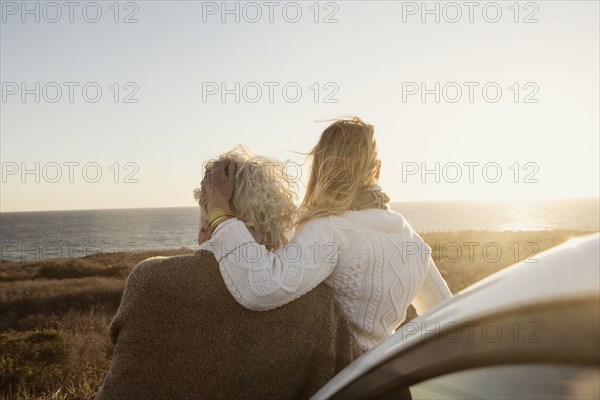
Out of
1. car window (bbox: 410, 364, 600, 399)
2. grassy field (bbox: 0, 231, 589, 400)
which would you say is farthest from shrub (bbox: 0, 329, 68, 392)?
car window (bbox: 410, 364, 600, 399)

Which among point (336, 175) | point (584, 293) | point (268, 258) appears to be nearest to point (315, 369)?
point (268, 258)

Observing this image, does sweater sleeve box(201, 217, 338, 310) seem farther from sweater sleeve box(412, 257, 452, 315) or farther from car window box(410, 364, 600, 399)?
car window box(410, 364, 600, 399)

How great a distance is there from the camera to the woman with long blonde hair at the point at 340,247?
262 centimetres

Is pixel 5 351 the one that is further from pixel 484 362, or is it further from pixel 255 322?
pixel 484 362

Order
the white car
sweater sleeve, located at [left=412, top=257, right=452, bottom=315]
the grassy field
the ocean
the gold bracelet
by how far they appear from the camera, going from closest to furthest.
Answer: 1. the white car
2. the gold bracelet
3. sweater sleeve, located at [left=412, top=257, right=452, bottom=315]
4. the grassy field
5. the ocean

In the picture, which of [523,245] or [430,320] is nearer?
[430,320]

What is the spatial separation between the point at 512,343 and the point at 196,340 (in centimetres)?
176

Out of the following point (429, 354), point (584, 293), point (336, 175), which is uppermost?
point (336, 175)

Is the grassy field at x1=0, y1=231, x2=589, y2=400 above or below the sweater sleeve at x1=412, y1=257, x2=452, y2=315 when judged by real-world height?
below

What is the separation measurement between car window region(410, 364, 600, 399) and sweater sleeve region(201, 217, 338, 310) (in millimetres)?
1300

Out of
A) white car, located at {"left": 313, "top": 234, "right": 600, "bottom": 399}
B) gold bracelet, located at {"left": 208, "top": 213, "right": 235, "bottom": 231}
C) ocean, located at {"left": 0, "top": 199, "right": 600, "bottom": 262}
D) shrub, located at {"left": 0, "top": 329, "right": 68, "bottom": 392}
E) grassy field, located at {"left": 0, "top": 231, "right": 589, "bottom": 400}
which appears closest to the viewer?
white car, located at {"left": 313, "top": 234, "right": 600, "bottom": 399}

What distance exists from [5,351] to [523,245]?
2467 centimetres

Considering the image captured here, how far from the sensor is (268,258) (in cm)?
269

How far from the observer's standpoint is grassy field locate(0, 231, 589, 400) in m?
7.39
